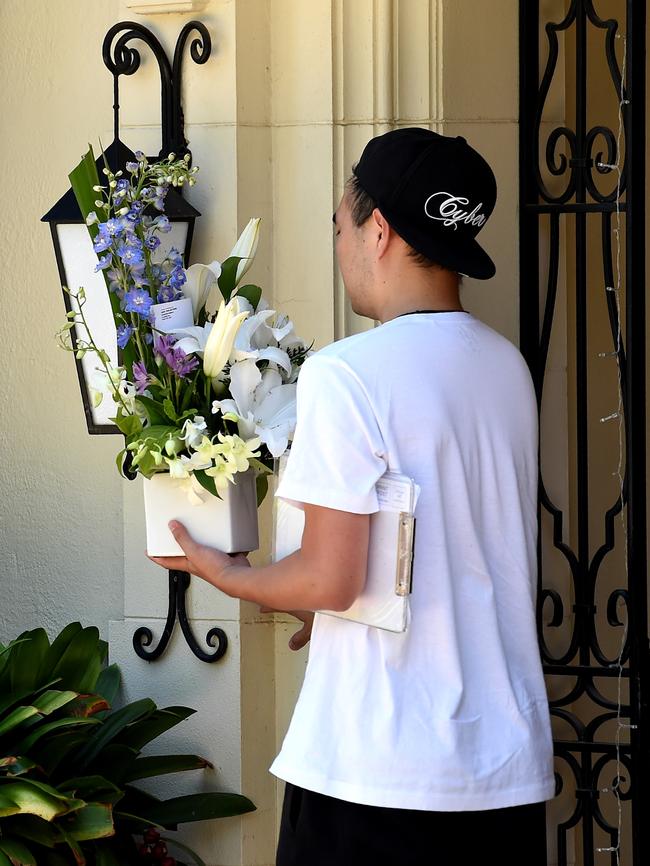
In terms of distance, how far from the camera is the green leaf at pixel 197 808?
10.1ft

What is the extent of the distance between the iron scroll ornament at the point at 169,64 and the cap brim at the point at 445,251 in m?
1.38

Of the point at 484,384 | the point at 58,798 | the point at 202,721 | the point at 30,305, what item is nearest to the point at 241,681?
the point at 202,721

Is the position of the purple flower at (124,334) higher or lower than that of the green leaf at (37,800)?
higher

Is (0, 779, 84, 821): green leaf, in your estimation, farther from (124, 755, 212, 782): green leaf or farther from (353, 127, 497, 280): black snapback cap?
(353, 127, 497, 280): black snapback cap

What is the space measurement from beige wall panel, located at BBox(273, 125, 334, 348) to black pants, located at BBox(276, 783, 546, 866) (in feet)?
4.99

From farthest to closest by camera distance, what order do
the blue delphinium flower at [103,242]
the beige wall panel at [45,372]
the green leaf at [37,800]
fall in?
the beige wall panel at [45,372], the green leaf at [37,800], the blue delphinium flower at [103,242]

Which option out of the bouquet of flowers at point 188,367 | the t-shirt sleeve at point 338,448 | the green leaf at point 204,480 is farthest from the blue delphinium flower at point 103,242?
the t-shirt sleeve at point 338,448

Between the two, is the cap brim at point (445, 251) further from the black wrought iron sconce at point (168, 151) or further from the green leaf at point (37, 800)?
the green leaf at point (37, 800)

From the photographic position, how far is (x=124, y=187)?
2.45 m

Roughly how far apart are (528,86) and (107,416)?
129 cm

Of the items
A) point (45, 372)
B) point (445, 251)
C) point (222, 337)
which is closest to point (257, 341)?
point (222, 337)

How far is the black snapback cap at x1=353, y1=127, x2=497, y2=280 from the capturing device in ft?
6.38

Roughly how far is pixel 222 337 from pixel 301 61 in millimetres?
1295

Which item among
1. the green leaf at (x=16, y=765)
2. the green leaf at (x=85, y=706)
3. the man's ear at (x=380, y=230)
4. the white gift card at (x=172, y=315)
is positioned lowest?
the green leaf at (x=16, y=765)
